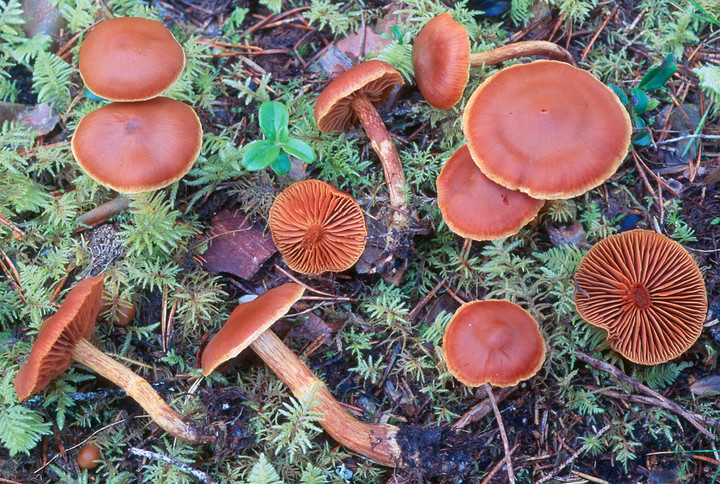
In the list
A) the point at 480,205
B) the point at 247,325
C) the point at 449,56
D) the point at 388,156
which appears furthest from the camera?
the point at 388,156

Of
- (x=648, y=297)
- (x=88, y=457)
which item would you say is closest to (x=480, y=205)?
(x=648, y=297)

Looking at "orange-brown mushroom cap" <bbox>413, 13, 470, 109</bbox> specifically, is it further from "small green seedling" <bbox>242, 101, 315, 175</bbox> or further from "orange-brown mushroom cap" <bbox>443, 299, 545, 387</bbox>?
"orange-brown mushroom cap" <bbox>443, 299, 545, 387</bbox>

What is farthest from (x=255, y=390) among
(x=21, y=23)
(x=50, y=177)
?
(x=21, y=23)

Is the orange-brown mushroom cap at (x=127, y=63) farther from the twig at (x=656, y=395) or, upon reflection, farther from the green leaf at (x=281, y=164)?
the twig at (x=656, y=395)

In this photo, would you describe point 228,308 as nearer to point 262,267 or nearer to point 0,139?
point 262,267

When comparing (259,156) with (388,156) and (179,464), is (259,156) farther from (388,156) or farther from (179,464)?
(179,464)

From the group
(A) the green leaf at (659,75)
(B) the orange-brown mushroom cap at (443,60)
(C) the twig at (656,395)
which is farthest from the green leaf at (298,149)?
(A) the green leaf at (659,75)

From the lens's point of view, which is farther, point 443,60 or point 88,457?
point 443,60
